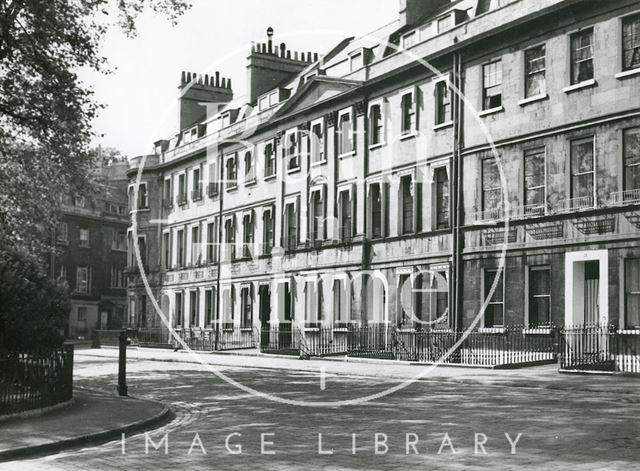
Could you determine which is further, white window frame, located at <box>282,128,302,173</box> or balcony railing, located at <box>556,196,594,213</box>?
white window frame, located at <box>282,128,302,173</box>

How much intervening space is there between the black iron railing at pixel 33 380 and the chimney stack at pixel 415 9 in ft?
82.0

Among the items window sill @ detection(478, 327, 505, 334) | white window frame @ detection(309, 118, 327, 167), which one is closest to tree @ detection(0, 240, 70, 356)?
window sill @ detection(478, 327, 505, 334)

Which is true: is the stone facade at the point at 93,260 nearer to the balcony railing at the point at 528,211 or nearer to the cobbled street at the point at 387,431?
the balcony railing at the point at 528,211

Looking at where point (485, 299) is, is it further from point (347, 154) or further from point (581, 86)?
point (347, 154)

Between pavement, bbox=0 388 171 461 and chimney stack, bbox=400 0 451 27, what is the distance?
79.6 ft

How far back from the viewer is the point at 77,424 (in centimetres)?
1226

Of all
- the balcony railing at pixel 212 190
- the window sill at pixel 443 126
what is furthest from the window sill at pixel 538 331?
the balcony railing at pixel 212 190

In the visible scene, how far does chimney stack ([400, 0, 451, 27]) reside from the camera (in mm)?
35625

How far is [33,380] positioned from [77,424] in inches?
61.2

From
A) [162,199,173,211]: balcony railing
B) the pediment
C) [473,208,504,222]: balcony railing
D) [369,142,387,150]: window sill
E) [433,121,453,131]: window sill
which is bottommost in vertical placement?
[473,208,504,222]: balcony railing

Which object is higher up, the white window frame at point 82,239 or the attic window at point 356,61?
the attic window at point 356,61

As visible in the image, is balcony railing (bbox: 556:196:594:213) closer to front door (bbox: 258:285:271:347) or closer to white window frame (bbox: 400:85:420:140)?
white window frame (bbox: 400:85:420:140)

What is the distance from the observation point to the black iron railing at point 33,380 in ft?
41.8

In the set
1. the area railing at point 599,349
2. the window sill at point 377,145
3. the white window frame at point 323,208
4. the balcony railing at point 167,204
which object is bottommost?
the area railing at point 599,349
